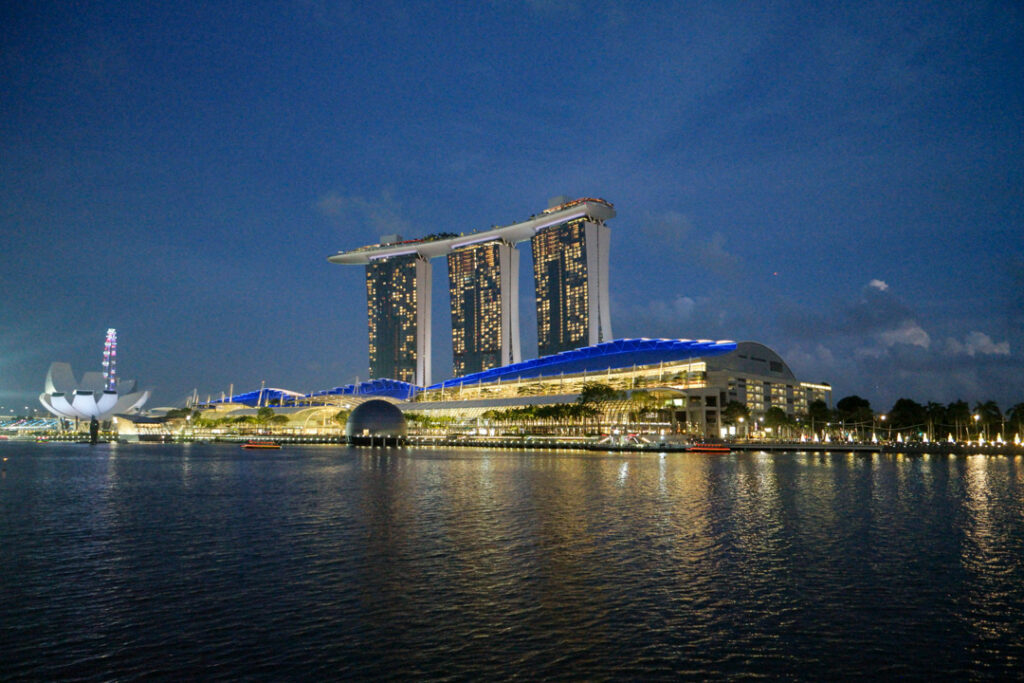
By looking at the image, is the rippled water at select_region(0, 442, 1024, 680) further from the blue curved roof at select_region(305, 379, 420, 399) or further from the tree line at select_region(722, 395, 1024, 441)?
the blue curved roof at select_region(305, 379, 420, 399)

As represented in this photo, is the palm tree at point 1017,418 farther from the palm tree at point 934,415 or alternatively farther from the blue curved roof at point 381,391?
the blue curved roof at point 381,391

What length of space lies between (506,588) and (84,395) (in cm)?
17482

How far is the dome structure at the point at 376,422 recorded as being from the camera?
354 ft

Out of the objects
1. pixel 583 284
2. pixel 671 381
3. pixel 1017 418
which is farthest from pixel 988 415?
pixel 583 284

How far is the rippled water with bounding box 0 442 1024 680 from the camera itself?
36.0ft

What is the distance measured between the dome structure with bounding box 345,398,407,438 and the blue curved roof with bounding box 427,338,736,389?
4832cm

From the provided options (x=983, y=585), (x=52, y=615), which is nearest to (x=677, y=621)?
(x=983, y=585)

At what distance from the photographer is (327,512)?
27.0 metres

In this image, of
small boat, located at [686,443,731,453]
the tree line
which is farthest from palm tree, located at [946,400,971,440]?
small boat, located at [686,443,731,453]

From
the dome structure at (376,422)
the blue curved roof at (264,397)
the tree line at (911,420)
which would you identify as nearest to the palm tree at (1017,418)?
the tree line at (911,420)

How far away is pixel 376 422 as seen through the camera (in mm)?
108625

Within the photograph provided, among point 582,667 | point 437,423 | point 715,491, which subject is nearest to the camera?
point 582,667

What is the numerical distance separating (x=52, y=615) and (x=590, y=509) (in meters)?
19.3

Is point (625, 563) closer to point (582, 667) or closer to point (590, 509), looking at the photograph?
point (582, 667)
